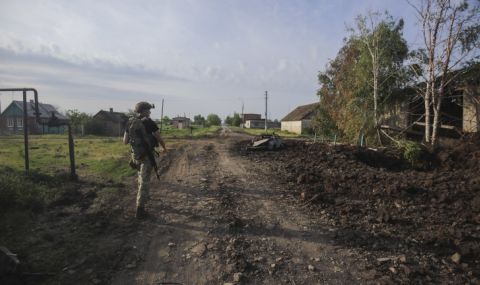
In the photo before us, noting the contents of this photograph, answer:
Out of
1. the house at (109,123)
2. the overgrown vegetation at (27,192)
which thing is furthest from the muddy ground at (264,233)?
the house at (109,123)

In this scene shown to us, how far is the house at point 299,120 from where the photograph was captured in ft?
145

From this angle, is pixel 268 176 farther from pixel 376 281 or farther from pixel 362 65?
pixel 362 65

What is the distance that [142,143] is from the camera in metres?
5.62

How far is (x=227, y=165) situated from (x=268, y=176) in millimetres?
2094

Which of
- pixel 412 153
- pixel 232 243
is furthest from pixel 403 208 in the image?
pixel 412 153

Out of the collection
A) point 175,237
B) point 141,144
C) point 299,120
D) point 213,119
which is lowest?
point 175,237

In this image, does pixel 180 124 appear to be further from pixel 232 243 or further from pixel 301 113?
pixel 232 243

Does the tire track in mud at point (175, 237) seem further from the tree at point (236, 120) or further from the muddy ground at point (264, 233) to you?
the tree at point (236, 120)

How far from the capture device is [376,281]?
3.52 meters

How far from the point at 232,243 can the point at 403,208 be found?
3.42 metres

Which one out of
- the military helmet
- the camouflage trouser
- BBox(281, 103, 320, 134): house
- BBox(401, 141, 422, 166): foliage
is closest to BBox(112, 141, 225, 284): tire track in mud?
the camouflage trouser

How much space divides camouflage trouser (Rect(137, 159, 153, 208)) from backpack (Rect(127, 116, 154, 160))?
15 cm

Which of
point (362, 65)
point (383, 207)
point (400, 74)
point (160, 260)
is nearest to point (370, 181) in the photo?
point (383, 207)

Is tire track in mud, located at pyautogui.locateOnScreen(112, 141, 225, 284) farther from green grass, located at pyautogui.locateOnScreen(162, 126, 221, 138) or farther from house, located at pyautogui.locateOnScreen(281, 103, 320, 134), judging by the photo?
house, located at pyautogui.locateOnScreen(281, 103, 320, 134)
